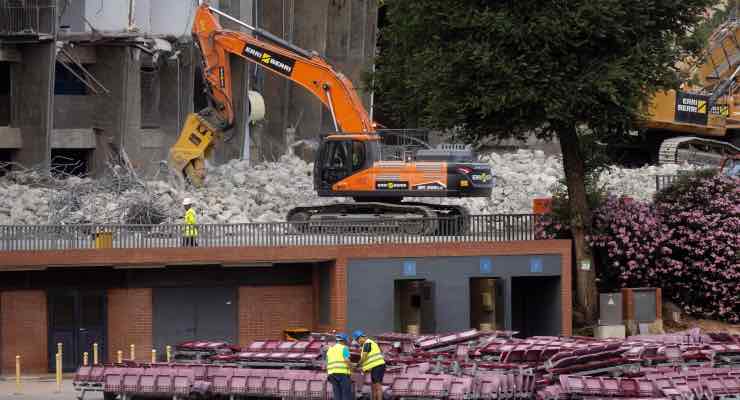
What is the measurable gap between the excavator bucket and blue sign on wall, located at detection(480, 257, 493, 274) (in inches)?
494

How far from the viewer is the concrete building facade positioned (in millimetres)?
50969

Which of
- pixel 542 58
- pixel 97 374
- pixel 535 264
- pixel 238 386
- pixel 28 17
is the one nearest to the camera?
pixel 238 386

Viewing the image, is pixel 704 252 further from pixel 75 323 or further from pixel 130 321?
pixel 75 323

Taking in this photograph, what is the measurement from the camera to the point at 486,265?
36875 millimetres

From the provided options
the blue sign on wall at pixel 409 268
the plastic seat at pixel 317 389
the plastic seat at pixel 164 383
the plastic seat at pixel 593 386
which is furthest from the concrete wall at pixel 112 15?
the plastic seat at pixel 593 386

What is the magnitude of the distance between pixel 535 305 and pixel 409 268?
4.23 meters

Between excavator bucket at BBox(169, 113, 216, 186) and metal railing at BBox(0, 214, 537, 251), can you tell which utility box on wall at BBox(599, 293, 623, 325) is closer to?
metal railing at BBox(0, 214, 537, 251)

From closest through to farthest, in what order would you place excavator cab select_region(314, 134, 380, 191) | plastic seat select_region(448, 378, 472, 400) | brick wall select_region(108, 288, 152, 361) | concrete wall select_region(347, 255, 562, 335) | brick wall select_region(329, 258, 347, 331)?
plastic seat select_region(448, 378, 472, 400) < brick wall select_region(108, 288, 152, 361) < brick wall select_region(329, 258, 347, 331) < concrete wall select_region(347, 255, 562, 335) < excavator cab select_region(314, 134, 380, 191)

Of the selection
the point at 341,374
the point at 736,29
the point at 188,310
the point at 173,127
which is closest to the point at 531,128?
the point at 188,310

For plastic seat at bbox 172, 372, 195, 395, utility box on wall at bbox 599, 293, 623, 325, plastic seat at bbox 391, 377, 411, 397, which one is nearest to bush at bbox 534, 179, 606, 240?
utility box on wall at bbox 599, 293, 623, 325

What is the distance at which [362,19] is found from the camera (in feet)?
261

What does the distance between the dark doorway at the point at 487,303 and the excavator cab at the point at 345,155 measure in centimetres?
611

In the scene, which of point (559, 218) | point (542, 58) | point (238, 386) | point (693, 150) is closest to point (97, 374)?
point (238, 386)

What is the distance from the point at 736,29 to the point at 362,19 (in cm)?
2189
